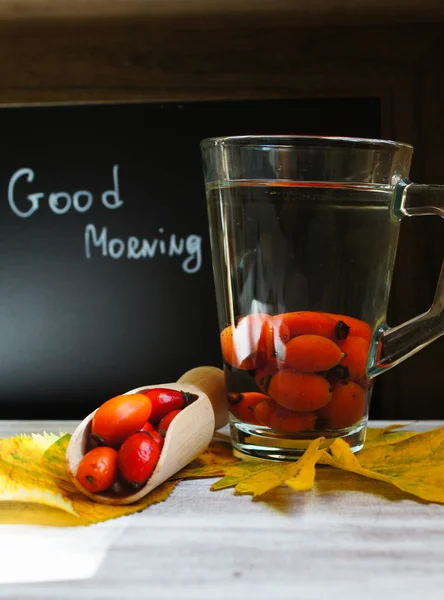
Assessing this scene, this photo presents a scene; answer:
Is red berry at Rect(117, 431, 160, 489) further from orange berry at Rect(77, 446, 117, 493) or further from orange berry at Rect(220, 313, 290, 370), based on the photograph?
orange berry at Rect(220, 313, 290, 370)

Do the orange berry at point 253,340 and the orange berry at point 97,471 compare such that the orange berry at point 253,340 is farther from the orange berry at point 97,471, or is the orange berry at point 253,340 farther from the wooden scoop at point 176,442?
the orange berry at point 97,471

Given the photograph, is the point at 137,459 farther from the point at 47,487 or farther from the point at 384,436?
the point at 384,436

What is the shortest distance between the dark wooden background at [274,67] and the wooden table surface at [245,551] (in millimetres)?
454

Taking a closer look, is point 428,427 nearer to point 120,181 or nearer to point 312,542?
point 312,542

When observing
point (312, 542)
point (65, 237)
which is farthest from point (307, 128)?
point (312, 542)

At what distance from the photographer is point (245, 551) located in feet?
1.30

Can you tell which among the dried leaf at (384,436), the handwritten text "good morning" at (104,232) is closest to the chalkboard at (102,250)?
the handwritten text "good morning" at (104,232)

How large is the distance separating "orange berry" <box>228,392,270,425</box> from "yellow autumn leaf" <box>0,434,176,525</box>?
9 centimetres

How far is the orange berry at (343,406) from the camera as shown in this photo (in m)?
0.54

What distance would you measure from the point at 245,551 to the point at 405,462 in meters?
0.20

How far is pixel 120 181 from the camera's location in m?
0.90

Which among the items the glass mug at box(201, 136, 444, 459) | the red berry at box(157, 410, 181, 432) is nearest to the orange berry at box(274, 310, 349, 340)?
the glass mug at box(201, 136, 444, 459)

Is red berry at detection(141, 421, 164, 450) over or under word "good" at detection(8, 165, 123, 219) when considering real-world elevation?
under

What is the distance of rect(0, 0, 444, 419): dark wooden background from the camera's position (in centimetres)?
86
